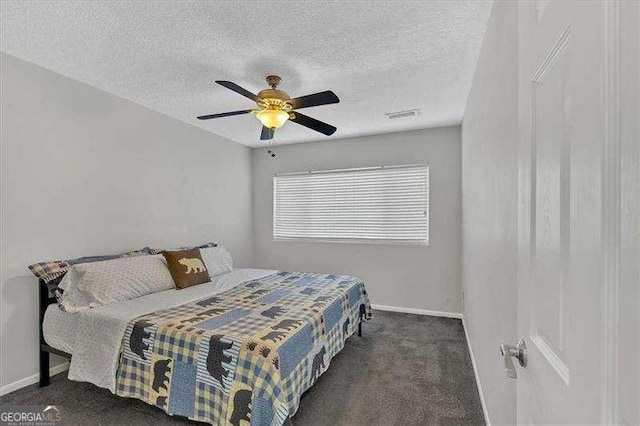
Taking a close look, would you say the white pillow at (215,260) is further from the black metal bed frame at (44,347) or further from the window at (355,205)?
the window at (355,205)

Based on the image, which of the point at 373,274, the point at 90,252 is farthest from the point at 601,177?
the point at 373,274

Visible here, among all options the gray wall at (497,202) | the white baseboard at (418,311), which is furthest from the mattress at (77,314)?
the white baseboard at (418,311)

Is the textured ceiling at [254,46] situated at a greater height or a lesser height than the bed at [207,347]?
greater

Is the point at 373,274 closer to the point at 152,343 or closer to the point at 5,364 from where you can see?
the point at 152,343

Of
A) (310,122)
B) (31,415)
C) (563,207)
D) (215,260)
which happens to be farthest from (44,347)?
(563,207)

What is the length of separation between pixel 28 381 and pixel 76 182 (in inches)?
63.8

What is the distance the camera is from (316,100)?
224 centimetres

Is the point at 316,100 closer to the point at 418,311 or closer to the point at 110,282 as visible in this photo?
the point at 110,282

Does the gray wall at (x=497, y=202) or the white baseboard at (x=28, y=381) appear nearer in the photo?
the gray wall at (x=497, y=202)

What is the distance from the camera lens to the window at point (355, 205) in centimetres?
424

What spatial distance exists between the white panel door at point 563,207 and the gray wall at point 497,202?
53cm

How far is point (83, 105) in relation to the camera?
2.83 metres

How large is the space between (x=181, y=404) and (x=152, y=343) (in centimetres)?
41

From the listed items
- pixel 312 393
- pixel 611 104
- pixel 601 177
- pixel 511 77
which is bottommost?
pixel 312 393
